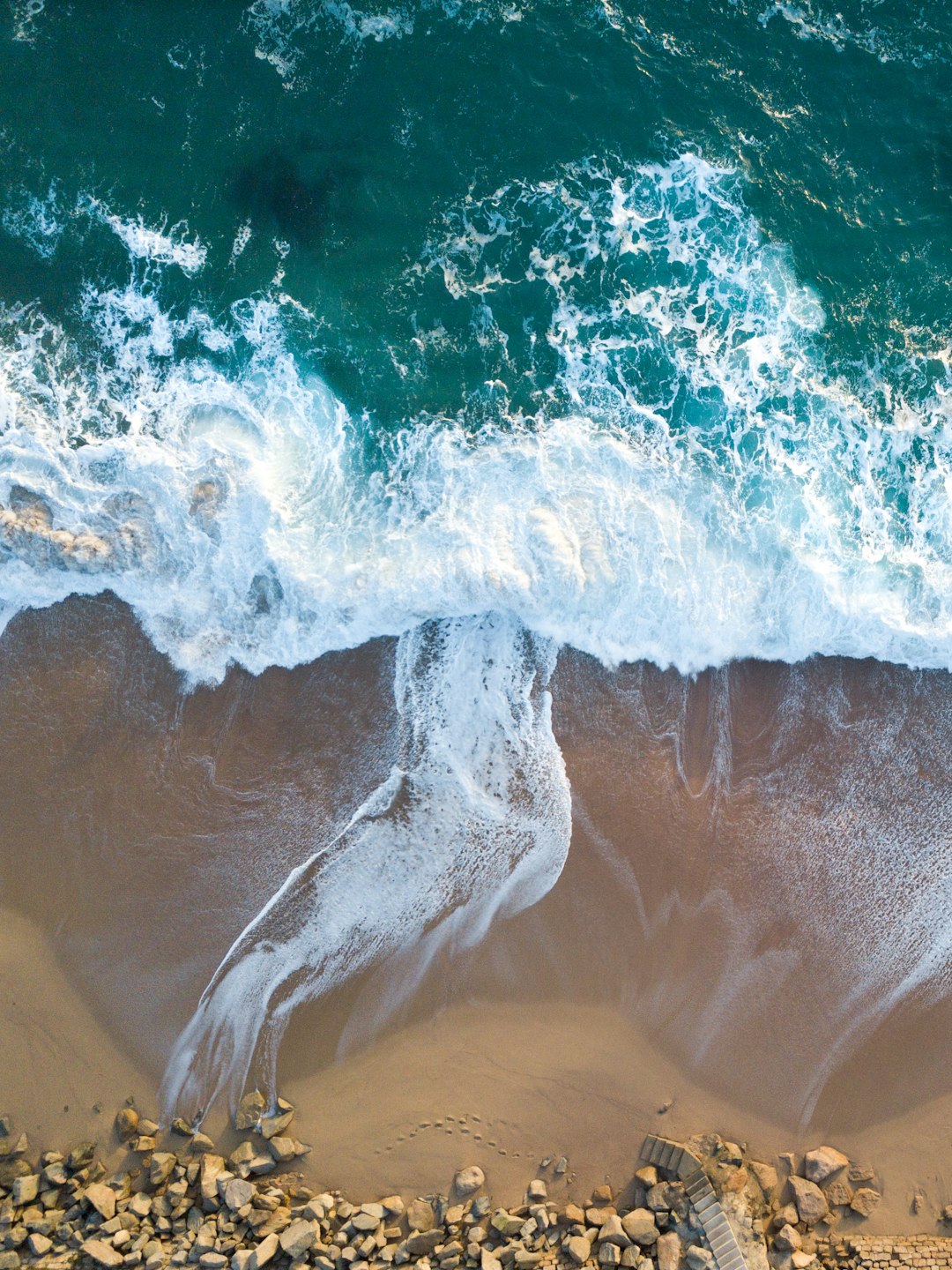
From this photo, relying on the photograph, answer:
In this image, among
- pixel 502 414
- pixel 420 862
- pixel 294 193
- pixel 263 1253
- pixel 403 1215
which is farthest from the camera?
pixel 294 193

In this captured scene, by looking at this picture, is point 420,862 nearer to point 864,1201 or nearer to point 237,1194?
point 237,1194

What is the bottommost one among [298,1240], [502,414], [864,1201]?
[298,1240]

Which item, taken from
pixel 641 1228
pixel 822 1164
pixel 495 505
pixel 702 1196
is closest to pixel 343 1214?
pixel 641 1228

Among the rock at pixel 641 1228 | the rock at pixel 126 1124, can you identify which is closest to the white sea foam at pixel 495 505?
the rock at pixel 126 1124

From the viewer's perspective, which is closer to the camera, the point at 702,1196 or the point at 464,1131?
the point at 702,1196

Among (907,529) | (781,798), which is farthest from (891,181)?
(781,798)

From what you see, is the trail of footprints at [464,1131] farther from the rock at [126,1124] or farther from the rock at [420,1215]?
the rock at [126,1124]

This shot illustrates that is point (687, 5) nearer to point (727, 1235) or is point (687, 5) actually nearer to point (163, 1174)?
point (727, 1235)
